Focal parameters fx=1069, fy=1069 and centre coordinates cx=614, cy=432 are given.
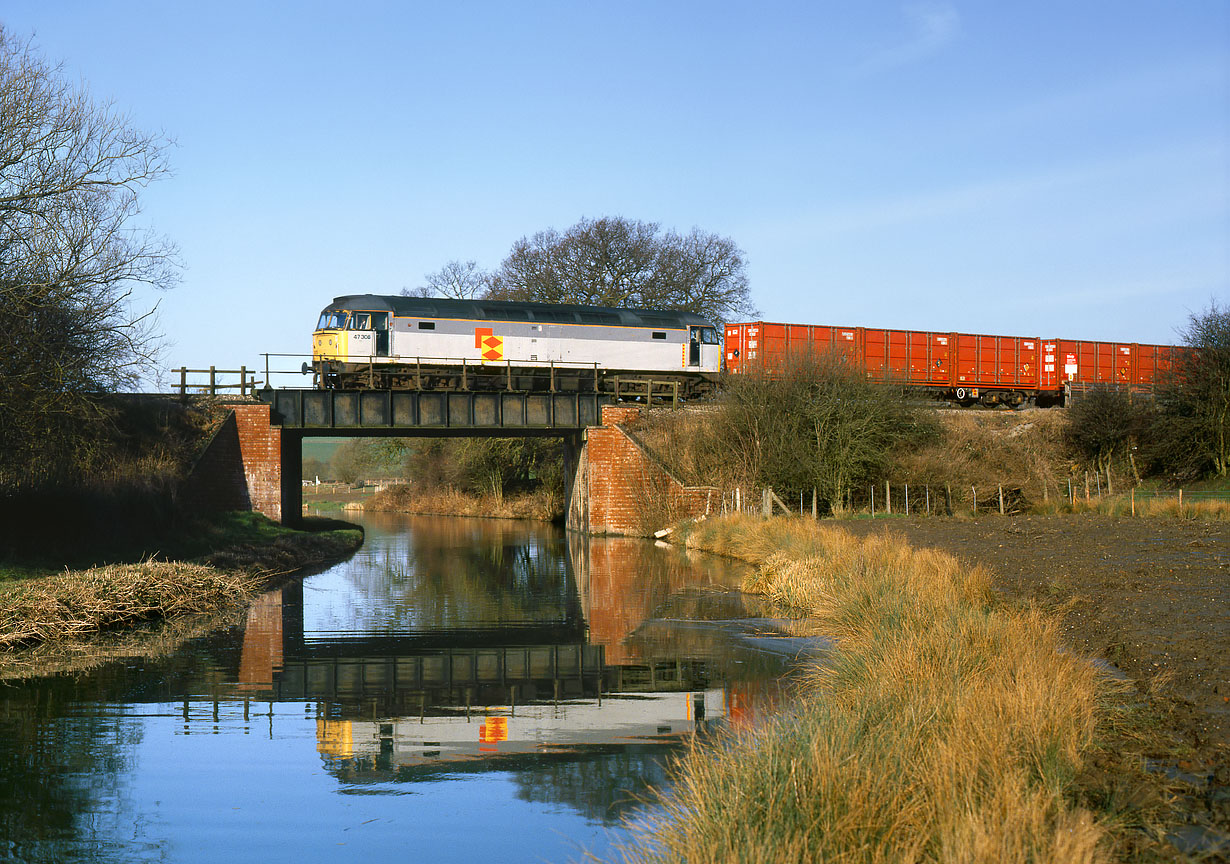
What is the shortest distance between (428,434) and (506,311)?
571 centimetres

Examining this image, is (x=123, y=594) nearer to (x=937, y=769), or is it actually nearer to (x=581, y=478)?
(x=937, y=769)

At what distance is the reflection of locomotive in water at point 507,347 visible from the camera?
3719cm

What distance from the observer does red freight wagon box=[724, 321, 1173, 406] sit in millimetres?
44344

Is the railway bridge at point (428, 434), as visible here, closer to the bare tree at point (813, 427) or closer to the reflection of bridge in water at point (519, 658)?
the bare tree at point (813, 427)

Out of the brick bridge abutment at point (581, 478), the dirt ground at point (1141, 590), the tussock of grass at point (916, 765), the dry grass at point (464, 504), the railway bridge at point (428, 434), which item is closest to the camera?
the tussock of grass at point (916, 765)

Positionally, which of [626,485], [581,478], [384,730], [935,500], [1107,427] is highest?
[1107,427]

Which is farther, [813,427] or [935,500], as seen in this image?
[935,500]

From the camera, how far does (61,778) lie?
859cm

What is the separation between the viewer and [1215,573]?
644 inches

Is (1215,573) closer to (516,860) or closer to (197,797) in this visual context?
(516,860)

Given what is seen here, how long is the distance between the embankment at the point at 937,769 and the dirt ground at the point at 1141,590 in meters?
0.63

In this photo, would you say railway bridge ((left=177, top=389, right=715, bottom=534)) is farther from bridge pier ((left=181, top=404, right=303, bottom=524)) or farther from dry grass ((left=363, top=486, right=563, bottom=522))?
dry grass ((left=363, top=486, right=563, bottom=522))

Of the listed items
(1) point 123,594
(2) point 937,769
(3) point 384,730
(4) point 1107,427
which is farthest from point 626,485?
(2) point 937,769

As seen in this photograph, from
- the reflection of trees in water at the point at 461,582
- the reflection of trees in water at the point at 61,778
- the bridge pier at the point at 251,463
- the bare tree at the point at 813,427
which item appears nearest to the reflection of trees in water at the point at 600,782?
the reflection of trees in water at the point at 61,778
